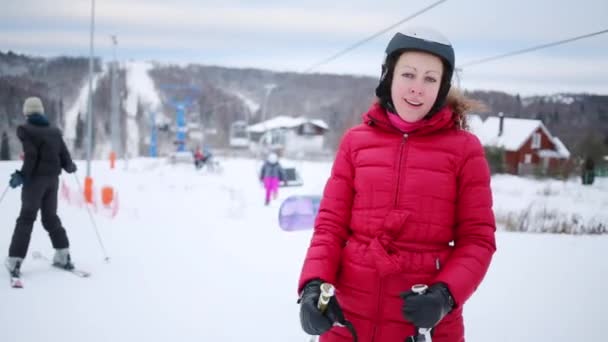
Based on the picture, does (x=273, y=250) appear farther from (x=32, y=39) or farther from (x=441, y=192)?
(x=441, y=192)

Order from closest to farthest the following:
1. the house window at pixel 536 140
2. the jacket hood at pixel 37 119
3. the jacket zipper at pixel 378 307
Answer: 1. the jacket zipper at pixel 378 307
2. the house window at pixel 536 140
3. the jacket hood at pixel 37 119

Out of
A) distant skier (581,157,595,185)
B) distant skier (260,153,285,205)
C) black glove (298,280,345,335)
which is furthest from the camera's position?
distant skier (260,153,285,205)

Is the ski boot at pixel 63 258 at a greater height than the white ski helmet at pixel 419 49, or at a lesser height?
lesser

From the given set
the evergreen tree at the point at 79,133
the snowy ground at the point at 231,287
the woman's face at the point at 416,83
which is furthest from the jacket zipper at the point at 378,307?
the evergreen tree at the point at 79,133

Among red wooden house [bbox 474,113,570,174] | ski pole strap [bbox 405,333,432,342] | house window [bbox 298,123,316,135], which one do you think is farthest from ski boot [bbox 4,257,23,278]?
house window [bbox 298,123,316,135]

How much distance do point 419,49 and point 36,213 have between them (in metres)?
3.62

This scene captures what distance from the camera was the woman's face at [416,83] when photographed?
1.55 meters

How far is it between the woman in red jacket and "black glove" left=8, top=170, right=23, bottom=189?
2.98 m

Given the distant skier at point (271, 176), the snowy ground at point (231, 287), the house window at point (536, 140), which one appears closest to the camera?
the snowy ground at point (231, 287)

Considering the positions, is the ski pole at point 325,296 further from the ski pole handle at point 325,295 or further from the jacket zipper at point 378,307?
the jacket zipper at point 378,307

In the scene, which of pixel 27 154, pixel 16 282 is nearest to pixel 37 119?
pixel 27 154

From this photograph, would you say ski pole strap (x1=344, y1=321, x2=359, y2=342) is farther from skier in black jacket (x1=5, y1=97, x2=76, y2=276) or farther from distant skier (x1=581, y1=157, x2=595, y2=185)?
skier in black jacket (x1=5, y1=97, x2=76, y2=276)

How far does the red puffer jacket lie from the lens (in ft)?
4.84

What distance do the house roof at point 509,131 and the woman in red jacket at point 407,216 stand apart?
250 centimetres
